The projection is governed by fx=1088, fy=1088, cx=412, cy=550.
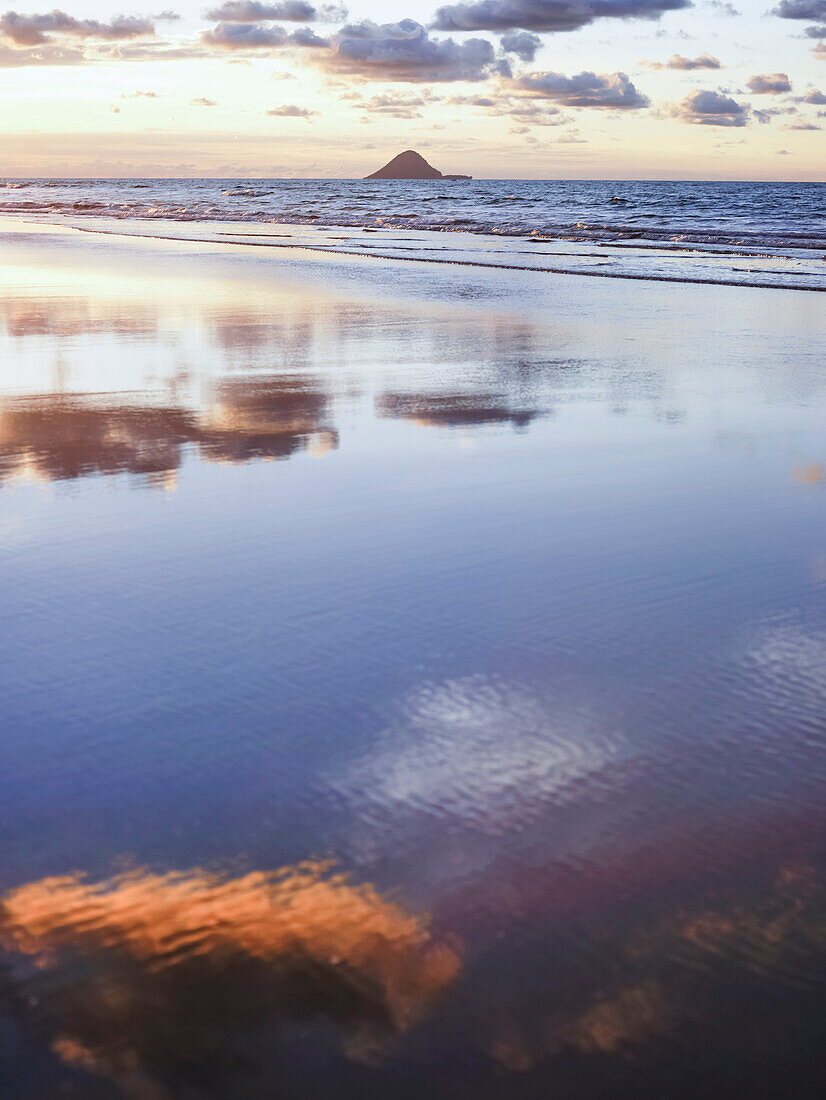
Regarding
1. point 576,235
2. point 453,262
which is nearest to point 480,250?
point 453,262

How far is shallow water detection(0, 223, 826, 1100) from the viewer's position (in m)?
1.85

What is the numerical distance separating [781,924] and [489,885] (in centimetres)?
57

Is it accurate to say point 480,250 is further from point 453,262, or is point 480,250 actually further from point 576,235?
point 576,235

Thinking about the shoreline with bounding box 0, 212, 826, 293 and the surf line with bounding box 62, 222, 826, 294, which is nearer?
the surf line with bounding box 62, 222, 826, 294

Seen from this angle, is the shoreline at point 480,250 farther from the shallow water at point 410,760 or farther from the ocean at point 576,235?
the shallow water at point 410,760

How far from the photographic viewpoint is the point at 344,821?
95.8 inches

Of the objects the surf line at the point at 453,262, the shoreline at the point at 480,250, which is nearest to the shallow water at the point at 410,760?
the surf line at the point at 453,262

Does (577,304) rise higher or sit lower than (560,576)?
higher

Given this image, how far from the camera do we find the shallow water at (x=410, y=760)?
6.07 feet

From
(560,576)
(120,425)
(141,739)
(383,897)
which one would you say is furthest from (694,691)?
(120,425)

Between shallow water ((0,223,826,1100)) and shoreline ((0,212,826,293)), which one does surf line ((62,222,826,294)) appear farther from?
shallow water ((0,223,826,1100))

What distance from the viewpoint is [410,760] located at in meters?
2.70

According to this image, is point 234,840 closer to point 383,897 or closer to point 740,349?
point 383,897

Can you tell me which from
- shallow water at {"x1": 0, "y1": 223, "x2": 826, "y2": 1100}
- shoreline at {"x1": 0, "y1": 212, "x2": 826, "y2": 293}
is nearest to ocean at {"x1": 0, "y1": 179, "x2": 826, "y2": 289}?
shoreline at {"x1": 0, "y1": 212, "x2": 826, "y2": 293}
